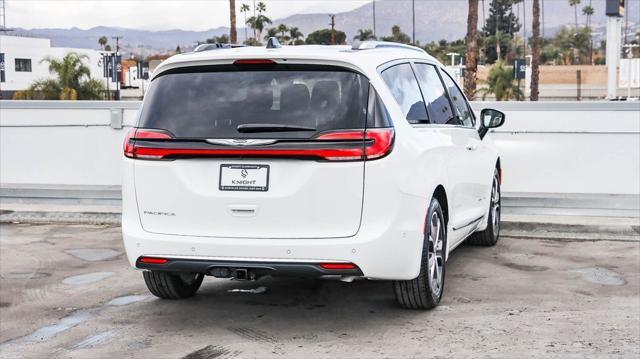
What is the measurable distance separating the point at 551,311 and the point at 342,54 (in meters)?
2.37

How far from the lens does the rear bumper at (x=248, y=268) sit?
232 inches

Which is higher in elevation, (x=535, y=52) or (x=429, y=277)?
(x=535, y=52)

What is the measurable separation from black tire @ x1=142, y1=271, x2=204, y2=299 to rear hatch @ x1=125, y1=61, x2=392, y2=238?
3.11ft

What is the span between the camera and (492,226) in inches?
381

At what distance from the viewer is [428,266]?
6.52m

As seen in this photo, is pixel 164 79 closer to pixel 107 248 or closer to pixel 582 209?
pixel 107 248

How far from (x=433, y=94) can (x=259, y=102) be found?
1965mm

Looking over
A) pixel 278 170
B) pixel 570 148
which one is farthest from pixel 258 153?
pixel 570 148

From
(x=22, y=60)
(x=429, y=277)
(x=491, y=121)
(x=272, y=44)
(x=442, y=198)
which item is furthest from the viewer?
(x=22, y=60)

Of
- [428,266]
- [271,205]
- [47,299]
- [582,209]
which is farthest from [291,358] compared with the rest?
[582,209]

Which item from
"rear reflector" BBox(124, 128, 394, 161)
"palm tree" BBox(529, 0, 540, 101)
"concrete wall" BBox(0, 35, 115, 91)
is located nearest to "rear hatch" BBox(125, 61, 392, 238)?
"rear reflector" BBox(124, 128, 394, 161)

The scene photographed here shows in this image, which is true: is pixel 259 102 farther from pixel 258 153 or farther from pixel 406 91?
pixel 406 91

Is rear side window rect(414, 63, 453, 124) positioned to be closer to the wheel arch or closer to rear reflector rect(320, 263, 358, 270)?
the wheel arch

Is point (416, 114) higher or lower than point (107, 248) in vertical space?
higher
